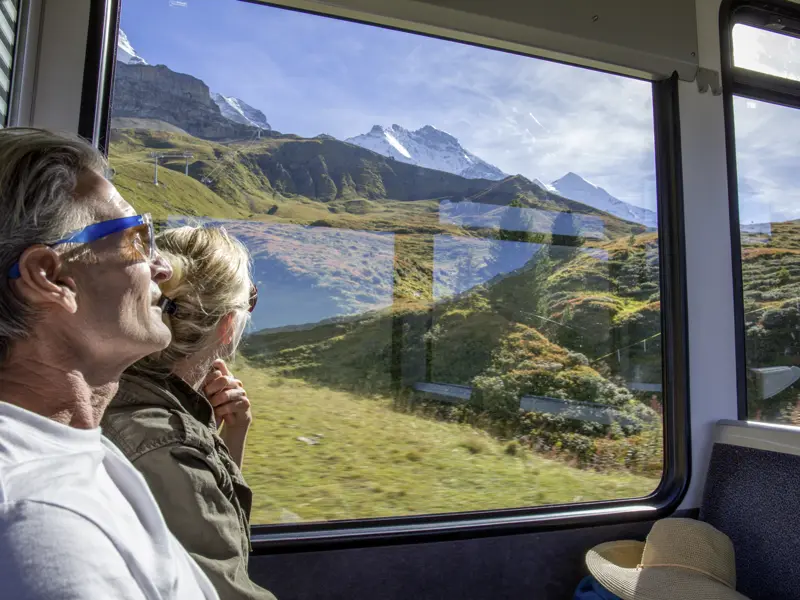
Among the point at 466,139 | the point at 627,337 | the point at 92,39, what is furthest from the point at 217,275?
the point at 627,337

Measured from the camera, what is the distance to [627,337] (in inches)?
94.7

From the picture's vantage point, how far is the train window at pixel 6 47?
1488 millimetres

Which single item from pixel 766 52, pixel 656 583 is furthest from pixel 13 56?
pixel 766 52

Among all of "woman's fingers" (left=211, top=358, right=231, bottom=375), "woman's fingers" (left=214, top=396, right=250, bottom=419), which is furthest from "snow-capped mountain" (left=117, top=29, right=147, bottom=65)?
"woman's fingers" (left=214, top=396, right=250, bottom=419)

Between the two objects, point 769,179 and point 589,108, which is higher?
point 589,108

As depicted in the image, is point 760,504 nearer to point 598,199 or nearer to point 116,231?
point 598,199

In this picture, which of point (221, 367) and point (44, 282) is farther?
point (221, 367)

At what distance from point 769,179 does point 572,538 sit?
5.83 ft

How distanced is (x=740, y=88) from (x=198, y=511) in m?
2.67

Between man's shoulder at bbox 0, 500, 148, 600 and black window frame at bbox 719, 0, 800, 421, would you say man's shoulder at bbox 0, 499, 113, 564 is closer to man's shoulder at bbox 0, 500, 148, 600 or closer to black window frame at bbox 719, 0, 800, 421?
man's shoulder at bbox 0, 500, 148, 600

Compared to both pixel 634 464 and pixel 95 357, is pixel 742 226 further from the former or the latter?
pixel 95 357

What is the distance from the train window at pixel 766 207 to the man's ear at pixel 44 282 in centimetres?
251

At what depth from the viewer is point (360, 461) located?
1.84 metres

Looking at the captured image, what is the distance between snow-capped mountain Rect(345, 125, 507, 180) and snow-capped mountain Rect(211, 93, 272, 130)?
0.95 feet
